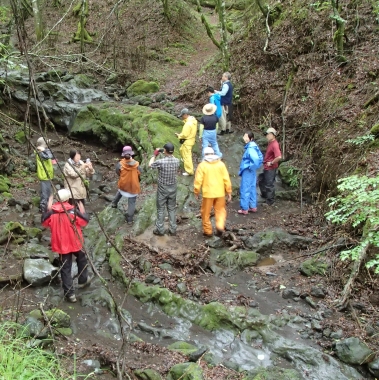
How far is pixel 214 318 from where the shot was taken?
6531 mm

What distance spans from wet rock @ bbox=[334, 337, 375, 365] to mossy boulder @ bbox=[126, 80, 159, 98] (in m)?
13.5

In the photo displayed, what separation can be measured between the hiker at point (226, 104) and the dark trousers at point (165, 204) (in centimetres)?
515

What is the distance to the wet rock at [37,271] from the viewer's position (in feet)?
23.1

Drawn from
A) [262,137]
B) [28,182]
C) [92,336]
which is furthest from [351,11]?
[92,336]

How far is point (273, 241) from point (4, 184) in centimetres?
717

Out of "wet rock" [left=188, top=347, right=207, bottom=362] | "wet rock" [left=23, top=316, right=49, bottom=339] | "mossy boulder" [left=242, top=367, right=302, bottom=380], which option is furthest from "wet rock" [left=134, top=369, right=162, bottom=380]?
"wet rock" [left=23, top=316, right=49, bottom=339]

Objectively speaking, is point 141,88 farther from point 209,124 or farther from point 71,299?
point 71,299

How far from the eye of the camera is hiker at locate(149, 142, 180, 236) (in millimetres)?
8188

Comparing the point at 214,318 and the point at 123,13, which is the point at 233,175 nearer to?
the point at 214,318

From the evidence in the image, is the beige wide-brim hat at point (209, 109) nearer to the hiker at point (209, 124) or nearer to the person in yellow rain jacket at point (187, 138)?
the hiker at point (209, 124)

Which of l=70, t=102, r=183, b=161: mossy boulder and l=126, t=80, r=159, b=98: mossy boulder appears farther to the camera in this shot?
l=126, t=80, r=159, b=98: mossy boulder

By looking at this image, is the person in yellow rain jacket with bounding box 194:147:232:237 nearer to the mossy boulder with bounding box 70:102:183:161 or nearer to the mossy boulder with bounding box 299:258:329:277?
the mossy boulder with bounding box 299:258:329:277

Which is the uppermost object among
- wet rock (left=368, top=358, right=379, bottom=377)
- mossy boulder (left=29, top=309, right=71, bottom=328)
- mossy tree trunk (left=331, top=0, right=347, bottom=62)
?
mossy tree trunk (left=331, top=0, right=347, bottom=62)

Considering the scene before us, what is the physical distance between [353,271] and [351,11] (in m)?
9.59
